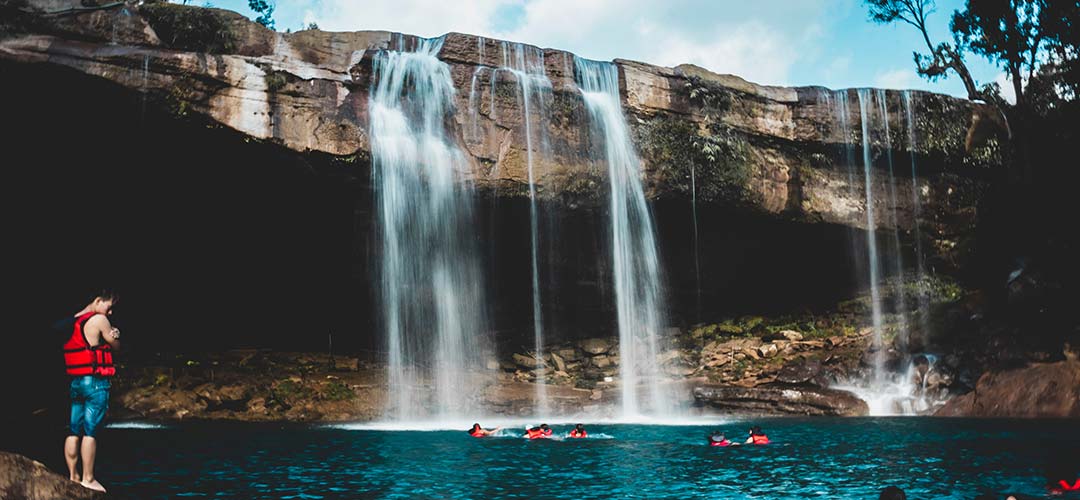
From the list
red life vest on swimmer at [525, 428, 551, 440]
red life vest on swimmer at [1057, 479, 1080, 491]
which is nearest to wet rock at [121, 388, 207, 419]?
red life vest on swimmer at [525, 428, 551, 440]

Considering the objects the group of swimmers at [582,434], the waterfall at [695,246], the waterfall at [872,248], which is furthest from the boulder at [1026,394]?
the waterfall at [695,246]

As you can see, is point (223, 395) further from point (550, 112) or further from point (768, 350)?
point (768, 350)

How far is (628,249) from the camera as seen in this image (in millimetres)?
25406

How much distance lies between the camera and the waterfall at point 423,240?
22172mm

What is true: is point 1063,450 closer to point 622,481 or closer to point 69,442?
point 622,481

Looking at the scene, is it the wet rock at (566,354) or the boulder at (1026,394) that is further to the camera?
the wet rock at (566,354)

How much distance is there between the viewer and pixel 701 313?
95.0 ft

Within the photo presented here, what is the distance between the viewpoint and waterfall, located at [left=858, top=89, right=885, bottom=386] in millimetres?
26578

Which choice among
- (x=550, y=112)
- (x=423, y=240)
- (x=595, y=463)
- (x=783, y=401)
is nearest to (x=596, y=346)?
(x=783, y=401)

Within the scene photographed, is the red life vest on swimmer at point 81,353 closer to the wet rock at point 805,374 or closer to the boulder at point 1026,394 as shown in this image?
the boulder at point 1026,394

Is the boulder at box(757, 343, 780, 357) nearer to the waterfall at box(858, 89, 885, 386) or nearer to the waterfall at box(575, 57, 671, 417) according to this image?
the waterfall at box(858, 89, 885, 386)

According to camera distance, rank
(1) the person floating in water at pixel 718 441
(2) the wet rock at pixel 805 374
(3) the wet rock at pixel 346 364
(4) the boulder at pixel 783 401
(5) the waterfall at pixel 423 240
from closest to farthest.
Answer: (1) the person floating in water at pixel 718 441, (5) the waterfall at pixel 423 240, (4) the boulder at pixel 783 401, (2) the wet rock at pixel 805 374, (3) the wet rock at pixel 346 364

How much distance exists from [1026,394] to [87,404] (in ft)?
73.0

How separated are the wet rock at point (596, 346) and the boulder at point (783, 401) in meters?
3.99
